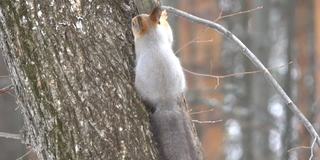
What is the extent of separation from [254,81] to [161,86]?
908 cm

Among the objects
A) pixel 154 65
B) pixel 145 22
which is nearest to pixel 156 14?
pixel 145 22

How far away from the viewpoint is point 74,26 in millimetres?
3223

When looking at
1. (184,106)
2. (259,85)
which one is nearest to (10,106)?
(259,85)

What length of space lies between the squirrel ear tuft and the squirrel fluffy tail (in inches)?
15.2

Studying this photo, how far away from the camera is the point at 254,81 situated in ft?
40.6

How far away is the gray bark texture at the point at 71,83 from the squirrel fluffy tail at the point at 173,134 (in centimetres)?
6

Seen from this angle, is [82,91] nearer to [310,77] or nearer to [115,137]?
[115,137]

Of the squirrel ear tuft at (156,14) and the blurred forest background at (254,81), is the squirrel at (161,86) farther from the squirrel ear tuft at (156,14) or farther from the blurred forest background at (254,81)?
the blurred forest background at (254,81)

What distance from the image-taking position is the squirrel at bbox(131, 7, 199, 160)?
3.29 m

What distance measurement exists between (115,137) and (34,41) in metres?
0.51

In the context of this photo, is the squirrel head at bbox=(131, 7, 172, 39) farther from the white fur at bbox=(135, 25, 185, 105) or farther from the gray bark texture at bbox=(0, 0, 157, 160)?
the gray bark texture at bbox=(0, 0, 157, 160)

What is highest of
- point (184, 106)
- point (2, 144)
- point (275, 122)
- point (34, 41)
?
point (34, 41)

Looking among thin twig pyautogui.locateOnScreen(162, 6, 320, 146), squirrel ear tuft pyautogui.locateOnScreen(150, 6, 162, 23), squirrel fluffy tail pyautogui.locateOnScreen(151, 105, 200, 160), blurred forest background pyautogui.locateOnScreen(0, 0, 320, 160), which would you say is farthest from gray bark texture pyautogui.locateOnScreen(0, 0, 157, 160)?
blurred forest background pyautogui.locateOnScreen(0, 0, 320, 160)

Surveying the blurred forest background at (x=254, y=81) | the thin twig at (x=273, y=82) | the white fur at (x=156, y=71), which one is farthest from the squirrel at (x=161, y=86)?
the blurred forest background at (x=254, y=81)
